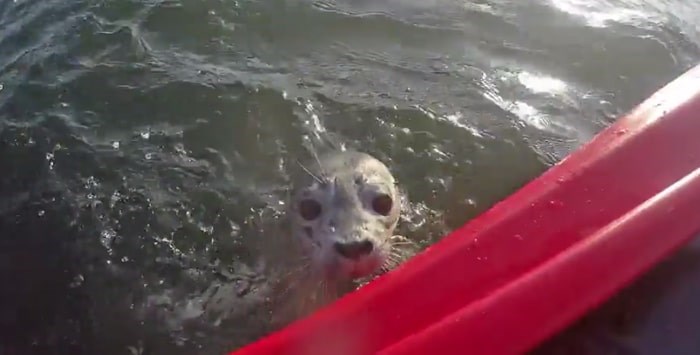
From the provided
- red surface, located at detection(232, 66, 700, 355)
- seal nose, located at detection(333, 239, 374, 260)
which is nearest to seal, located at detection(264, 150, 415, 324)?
seal nose, located at detection(333, 239, 374, 260)

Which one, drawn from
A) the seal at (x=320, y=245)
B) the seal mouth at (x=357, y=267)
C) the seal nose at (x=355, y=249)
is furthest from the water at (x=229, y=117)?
the seal nose at (x=355, y=249)

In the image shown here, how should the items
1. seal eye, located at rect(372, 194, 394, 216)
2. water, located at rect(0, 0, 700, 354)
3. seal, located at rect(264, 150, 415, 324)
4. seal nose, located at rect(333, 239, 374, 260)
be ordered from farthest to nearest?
water, located at rect(0, 0, 700, 354)
seal eye, located at rect(372, 194, 394, 216)
seal, located at rect(264, 150, 415, 324)
seal nose, located at rect(333, 239, 374, 260)

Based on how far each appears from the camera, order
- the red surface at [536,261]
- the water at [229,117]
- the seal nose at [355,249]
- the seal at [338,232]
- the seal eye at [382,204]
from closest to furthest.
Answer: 1. the red surface at [536,261]
2. the seal nose at [355,249]
3. the seal at [338,232]
4. the seal eye at [382,204]
5. the water at [229,117]

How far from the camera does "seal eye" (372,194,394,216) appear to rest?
13.1 ft

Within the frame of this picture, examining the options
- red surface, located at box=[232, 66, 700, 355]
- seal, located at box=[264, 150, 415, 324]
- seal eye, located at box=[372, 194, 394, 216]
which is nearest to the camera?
red surface, located at box=[232, 66, 700, 355]

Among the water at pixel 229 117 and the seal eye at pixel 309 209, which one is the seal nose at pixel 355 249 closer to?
the seal eye at pixel 309 209

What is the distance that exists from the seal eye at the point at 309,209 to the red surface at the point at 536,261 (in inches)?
32.3

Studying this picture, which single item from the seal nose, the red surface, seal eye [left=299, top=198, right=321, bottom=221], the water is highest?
the red surface

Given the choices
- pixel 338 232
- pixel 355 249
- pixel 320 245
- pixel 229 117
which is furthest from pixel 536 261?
pixel 229 117

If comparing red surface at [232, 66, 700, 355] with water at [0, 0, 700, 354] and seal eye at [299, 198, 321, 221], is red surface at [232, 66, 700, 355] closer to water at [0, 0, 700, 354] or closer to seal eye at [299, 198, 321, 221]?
seal eye at [299, 198, 321, 221]

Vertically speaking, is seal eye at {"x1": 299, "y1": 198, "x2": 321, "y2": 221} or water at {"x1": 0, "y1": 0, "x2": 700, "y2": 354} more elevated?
seal eye at {"x1": 299, "y1": 198, "x2": 321, "y2": 221}

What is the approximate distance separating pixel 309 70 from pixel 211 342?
2.64 m

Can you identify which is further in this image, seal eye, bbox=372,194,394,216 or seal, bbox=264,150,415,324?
seal eye, bbox=372,194,394,216

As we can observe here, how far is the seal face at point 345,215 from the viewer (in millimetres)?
3553
